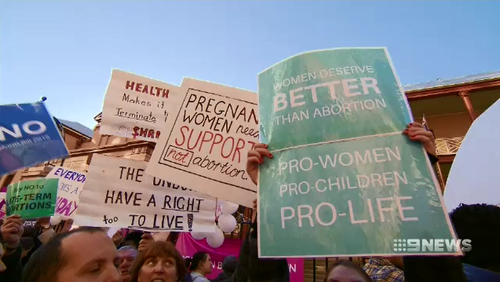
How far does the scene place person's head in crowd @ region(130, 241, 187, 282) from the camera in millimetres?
2475

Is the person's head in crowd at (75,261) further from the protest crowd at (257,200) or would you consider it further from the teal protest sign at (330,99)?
the teal protest sign at (330,99)

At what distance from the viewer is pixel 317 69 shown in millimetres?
1981

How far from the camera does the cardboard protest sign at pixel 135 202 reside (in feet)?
10.3

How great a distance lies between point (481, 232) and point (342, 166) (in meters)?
0.84

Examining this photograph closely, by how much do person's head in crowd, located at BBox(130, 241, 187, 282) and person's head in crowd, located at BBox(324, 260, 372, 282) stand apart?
52.2 inches

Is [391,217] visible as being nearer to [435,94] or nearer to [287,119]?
[287,119]

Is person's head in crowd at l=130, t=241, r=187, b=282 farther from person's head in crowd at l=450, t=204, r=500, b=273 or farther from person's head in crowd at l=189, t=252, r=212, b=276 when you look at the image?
person's head in crowd at l=450, t=204, r=500, b=273

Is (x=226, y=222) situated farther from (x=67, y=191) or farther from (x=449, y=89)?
(x=449, y=89)

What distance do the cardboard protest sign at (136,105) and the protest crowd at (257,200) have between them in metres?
0.67

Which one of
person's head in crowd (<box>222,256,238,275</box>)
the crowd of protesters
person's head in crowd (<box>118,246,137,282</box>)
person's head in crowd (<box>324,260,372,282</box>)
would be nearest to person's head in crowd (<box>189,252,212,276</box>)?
person's head in crowd (<box>222,256,238,275</box>)

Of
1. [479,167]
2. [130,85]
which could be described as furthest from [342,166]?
[130,85]


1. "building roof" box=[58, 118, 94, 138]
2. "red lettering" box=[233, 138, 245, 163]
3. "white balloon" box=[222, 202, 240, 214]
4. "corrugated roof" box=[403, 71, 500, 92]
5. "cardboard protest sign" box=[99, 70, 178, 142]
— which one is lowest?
"red lettering" box=[233, 138, 245, 163]

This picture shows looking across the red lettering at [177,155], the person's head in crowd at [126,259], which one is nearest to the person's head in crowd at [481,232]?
the red lettering at [177,155]

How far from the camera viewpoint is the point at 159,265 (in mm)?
2508
